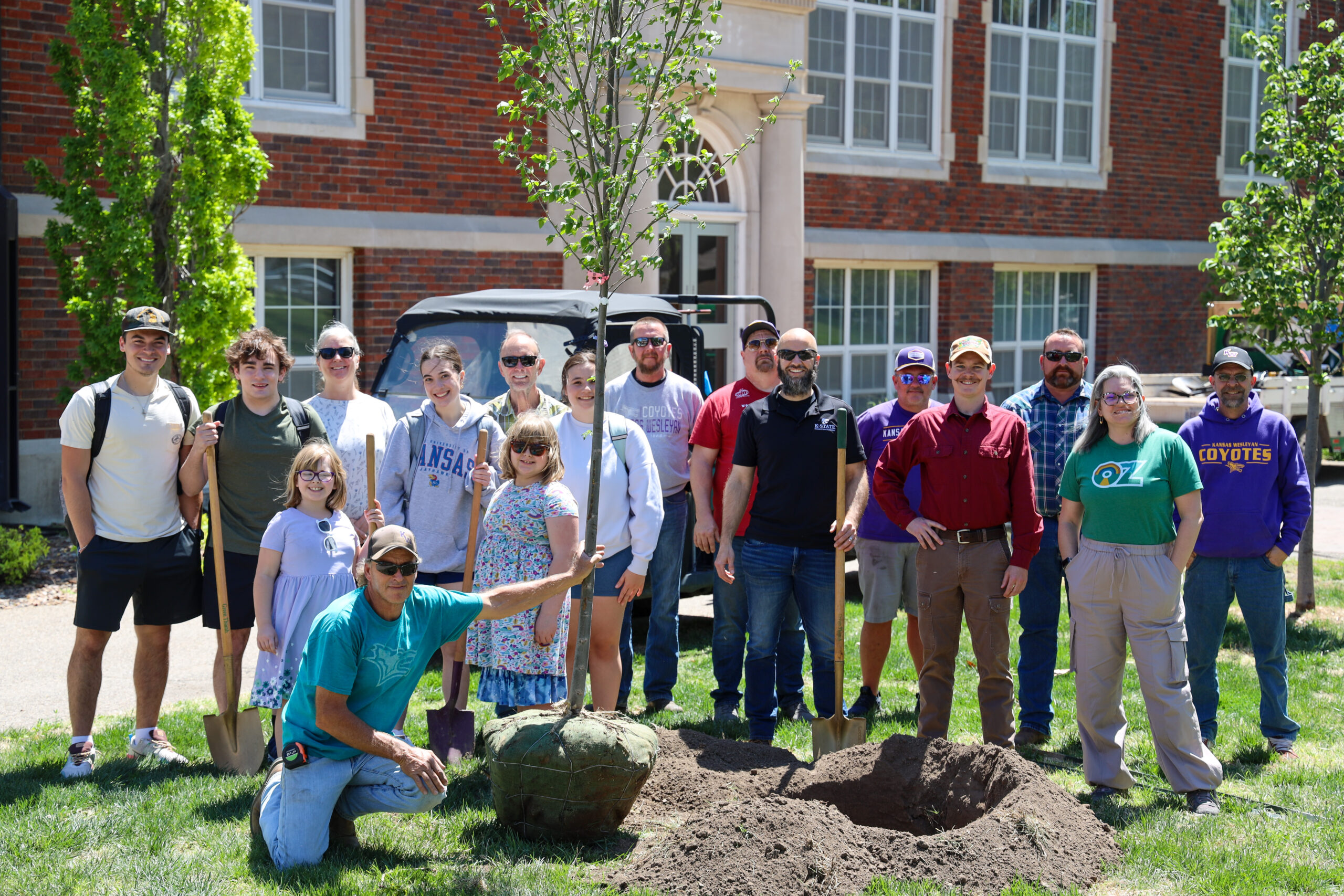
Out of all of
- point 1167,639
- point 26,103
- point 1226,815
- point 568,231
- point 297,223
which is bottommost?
point 1226,815

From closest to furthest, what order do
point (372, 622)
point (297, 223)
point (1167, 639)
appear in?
point (372, 622) → point (1167, 639) → point (297, 223)

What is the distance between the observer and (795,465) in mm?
5949

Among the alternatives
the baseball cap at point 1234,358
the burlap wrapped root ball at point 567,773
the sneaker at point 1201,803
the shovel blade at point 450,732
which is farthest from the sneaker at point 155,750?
the baseball cap at point 1234,358

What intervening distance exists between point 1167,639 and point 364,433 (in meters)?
3.59

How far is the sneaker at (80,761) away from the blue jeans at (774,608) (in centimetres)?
288

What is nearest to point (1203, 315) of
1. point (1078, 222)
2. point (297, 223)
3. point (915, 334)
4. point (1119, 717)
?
point (1078, 222)

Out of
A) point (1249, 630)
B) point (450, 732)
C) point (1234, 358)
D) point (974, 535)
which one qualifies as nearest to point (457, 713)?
point (450, 732)

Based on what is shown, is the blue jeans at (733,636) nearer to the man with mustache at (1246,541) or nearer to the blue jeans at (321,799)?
the man with mustache at (1246,541)

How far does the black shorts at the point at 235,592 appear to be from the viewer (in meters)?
5.69

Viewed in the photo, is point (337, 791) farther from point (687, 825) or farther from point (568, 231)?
point (568, 231)

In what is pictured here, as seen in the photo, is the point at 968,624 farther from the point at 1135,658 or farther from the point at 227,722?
the point at 227,722

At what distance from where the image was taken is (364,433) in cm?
592

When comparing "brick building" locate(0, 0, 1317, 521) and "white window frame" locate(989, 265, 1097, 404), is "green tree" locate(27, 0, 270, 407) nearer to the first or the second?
"brick building" locate(0, 0, 1317, 521)

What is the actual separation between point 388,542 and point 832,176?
12369 millimetres
